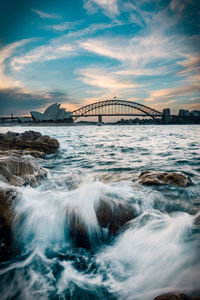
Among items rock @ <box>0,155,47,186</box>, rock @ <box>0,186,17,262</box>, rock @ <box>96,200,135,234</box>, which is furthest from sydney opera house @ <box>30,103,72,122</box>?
rock @ <box>96,200,135,234</box>

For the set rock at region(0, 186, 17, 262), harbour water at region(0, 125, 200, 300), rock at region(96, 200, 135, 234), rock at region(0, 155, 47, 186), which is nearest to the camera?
harbour water at region(0, 125, 200, 300)

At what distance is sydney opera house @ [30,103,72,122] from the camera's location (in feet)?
215

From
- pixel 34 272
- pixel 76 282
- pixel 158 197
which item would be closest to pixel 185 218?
pixel 158 197

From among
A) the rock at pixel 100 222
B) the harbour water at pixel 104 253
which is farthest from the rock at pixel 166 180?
the rock at pixel 100 222

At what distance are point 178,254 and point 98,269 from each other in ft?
2.85

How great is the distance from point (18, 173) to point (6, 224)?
150cm

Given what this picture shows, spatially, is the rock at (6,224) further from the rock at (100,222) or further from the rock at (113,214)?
the rock at (113,214)

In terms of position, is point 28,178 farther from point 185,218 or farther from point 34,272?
point 185,218

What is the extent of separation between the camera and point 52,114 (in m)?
67.3

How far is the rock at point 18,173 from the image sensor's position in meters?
3.10

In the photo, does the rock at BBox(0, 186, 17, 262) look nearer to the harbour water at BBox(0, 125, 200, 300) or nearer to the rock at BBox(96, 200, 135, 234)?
the harbour water at BBox(0, 125, 200, 300)

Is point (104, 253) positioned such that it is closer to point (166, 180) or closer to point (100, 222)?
point (100, 222)

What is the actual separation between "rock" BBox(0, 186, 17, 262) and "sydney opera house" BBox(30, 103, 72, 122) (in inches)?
2626

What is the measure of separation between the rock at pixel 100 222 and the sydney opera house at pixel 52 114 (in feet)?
219
